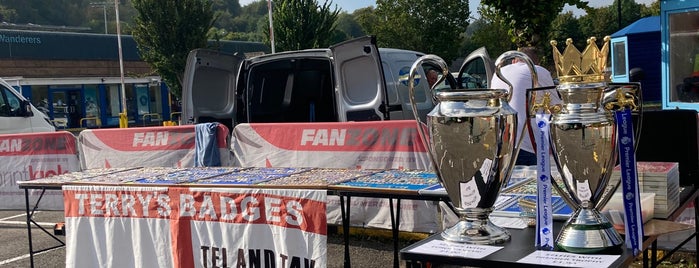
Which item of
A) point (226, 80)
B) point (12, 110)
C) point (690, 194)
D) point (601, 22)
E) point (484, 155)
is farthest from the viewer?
point (601, 22)

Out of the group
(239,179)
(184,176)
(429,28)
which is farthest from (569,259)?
(429,28)

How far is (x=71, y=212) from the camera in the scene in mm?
4898

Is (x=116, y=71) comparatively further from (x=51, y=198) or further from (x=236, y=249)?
(x=236, y=249)

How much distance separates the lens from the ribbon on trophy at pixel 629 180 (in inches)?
83.4

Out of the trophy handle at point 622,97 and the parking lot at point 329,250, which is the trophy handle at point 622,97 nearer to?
the trophy handle at point 622,97

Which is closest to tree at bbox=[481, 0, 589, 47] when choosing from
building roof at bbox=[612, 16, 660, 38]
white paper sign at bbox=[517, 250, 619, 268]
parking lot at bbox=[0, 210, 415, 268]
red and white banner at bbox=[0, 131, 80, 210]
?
parking lot at bbox=[0, 210, 415, 268]

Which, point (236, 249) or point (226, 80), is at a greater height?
point (226, 80)

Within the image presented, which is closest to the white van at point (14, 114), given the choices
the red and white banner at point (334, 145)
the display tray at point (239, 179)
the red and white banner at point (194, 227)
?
the red and white banner at point (334, 145)

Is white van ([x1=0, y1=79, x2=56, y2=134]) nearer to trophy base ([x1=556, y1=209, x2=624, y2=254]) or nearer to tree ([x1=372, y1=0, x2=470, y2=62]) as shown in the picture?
trophy base ([x1=556, y1=209, x2=624, y2=254])

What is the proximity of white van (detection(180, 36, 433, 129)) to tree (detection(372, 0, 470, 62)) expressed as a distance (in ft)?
104

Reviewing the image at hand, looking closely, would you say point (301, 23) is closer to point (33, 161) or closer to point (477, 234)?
point (33, 161)

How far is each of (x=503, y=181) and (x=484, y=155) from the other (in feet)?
0.49

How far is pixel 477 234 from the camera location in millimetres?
2318

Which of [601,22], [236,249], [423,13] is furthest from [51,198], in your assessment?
[601,22]
